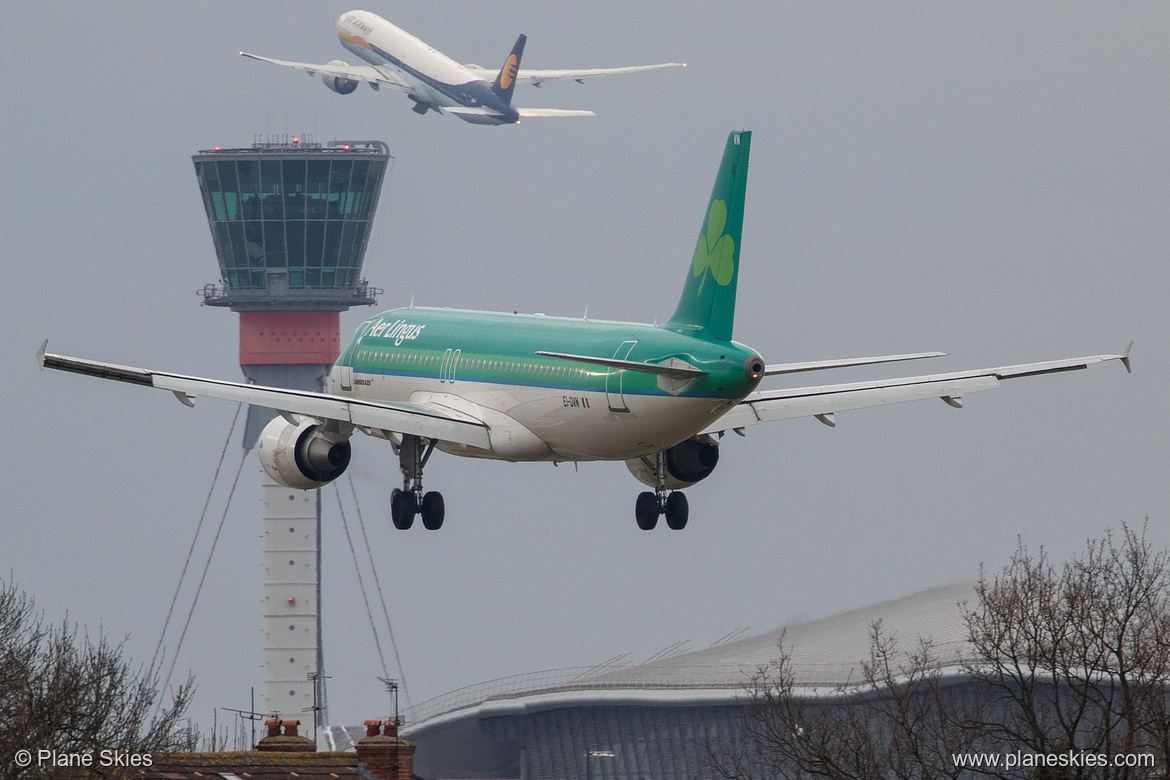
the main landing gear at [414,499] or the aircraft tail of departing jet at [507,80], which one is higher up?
the aircraft tail of departing jet at [507,80]

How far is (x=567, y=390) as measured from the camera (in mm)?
62344

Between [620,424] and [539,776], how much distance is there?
4894 inches

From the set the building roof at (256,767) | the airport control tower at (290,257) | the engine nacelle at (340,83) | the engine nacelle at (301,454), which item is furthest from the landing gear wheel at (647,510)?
the airport control tower at (290,257)

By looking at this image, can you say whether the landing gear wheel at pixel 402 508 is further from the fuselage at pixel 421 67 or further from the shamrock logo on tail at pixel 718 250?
the fuselage at pixel 421 67

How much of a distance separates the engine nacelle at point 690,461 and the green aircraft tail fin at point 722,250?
8.10 meters

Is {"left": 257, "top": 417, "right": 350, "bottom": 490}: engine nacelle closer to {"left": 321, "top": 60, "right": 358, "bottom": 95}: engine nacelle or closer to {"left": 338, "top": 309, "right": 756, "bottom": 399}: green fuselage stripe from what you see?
{"left": 338, "top": 309, "right": 756, "bottom": 399}: green fuselage stripe

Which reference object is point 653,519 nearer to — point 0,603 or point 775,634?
point 0,603

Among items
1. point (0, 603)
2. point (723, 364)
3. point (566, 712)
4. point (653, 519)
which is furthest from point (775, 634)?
point (723, 364)

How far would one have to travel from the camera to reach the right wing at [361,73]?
161 m

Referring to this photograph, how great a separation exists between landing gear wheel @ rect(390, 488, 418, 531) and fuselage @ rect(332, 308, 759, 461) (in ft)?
7.02

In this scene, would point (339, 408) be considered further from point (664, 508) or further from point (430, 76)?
point (430, 76)

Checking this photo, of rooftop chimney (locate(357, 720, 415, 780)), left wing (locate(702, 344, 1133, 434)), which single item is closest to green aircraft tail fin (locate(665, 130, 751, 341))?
left wing (locate(702, 344, 1133, 434))

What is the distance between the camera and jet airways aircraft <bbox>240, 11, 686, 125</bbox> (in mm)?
147625

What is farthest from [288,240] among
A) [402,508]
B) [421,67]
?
[402,508]
